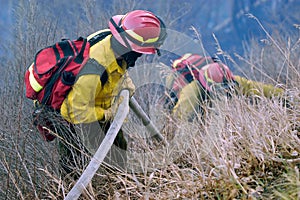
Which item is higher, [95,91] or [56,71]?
[56,71]

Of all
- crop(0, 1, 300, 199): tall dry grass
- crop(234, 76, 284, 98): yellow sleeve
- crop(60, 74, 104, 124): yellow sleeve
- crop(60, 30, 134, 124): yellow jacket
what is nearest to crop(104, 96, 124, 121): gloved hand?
crop(60, 30, 134, 124): yellow jacket

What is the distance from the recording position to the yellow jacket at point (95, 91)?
9.90 ft

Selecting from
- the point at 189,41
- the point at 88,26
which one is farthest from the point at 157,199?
the point at 88,26

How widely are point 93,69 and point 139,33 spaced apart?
1.41ft

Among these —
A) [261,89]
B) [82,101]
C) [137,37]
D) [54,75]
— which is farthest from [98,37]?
[261,89]

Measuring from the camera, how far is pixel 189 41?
6.12m

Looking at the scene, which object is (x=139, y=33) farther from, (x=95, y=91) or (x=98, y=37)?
(x=95, y=91)

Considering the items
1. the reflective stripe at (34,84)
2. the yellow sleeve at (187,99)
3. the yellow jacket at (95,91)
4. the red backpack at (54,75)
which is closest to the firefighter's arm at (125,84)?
the yellow jacket at (95,91)

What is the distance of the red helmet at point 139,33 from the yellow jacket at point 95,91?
0.12 metres

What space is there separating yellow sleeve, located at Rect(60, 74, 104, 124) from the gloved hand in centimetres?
19

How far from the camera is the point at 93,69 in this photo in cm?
304

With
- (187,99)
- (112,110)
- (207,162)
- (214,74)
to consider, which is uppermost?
(112,110)

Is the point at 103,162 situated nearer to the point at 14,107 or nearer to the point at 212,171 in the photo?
the point at 212,171

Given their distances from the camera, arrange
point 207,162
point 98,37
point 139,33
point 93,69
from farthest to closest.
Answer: point 98,37 < point 139,33 < point 93,69 < point 207,162
